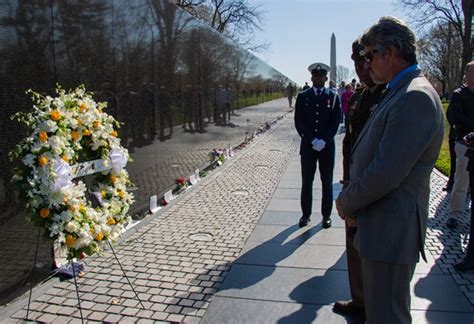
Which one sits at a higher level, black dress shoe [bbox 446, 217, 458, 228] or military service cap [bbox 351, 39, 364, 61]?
military service cap [bbox 351, 39, 364, 61]

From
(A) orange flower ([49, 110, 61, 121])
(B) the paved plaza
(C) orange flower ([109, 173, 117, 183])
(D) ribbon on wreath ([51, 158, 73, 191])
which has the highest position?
(A) orange flower ([49, 110, 61, 121])

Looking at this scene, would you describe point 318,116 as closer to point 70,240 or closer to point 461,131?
point 461,131

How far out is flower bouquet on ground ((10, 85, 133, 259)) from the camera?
312 centimetres

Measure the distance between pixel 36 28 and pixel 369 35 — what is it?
3.20 meters

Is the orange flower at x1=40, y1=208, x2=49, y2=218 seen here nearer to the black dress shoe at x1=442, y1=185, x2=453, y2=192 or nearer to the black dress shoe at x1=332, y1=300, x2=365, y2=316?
the black dress shoe at x1=332, y1=300, x2=365, y2=316

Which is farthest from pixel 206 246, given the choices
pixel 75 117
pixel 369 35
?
pixel 369 35

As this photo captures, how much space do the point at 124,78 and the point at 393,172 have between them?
470cm

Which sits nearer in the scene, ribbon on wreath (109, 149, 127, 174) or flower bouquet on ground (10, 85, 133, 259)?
flower bouquet on ground (10, 85, 133, 259)

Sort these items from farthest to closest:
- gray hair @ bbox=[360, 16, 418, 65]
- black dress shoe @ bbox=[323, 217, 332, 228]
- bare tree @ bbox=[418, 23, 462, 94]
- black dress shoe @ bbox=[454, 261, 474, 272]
Answer: 1. bare tree @ bbox=[418, 23, 462, 94]
2. black dress shoe @ bbox=[323, 217, 332, 228]
3. black dress shoe @ bbox=[454, 261, 474, 272]
4. gray hair @ bbox=[360, 16, 418, 65]

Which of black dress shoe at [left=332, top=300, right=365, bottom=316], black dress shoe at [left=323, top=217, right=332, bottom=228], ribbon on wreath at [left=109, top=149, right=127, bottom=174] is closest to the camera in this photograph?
black dress shoe at [left=332, top=300, right=365, bottom=316]

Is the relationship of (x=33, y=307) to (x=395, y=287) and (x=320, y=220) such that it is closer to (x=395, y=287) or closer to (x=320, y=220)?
(x=395, y=287)

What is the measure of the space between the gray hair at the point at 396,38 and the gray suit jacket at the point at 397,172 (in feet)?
0.35

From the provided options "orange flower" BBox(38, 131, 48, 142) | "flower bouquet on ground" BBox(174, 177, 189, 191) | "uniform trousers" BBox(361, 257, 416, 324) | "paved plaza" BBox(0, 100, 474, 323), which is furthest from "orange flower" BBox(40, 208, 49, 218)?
"flower bouquet on ground" BBox(174, 177, 189, 191)

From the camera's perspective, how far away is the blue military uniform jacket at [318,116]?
228 inches
